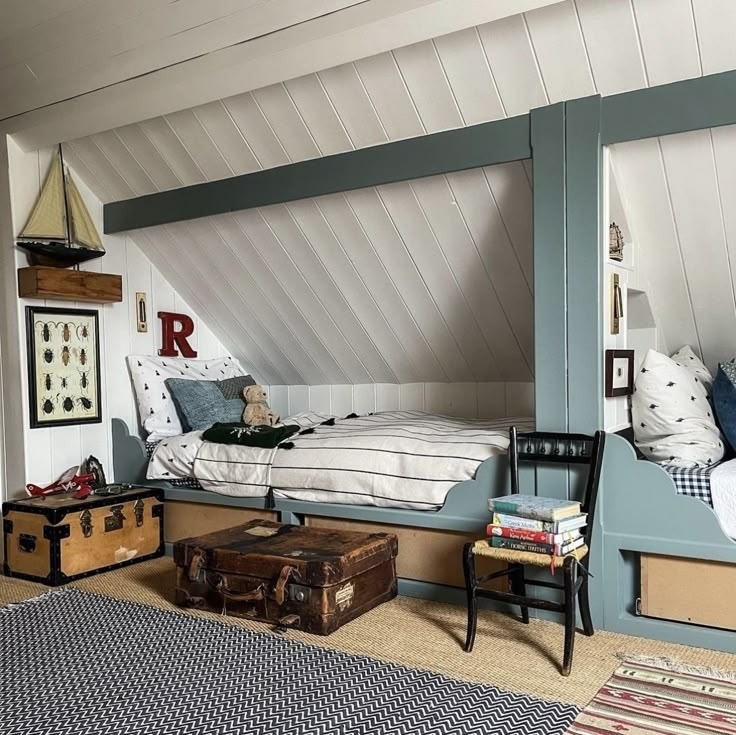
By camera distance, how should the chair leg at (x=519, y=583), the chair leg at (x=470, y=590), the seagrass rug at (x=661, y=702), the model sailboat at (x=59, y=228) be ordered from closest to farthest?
1. the seagrass rug at (x=661, y=702)
2. the chair leg at (x=470, y=590)
3. the chair leg at (x=519, y=583)
4. the model sailboat at (x=59, y=228)

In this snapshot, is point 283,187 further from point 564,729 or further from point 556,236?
point 564,729

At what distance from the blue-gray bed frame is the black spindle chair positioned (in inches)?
3.0

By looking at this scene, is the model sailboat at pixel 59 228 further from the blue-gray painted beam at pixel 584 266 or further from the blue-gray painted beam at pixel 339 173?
the blue-gray painted beam at pixel 584 266

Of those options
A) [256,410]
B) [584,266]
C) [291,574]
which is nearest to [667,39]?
[584,266]

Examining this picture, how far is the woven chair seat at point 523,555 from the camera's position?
242 centimetres

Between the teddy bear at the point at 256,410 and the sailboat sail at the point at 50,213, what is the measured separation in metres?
1.30

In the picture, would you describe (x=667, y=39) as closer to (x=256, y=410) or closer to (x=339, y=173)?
(x=339, y=173)

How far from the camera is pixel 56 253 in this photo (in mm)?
3826

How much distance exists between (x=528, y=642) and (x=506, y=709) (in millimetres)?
534

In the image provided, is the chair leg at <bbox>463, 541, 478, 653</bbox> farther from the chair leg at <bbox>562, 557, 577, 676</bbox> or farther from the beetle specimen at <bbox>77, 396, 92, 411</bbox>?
the beetle specimen at <bbox>77, 396, 92, 411</bbox>

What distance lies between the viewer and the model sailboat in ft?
12.2

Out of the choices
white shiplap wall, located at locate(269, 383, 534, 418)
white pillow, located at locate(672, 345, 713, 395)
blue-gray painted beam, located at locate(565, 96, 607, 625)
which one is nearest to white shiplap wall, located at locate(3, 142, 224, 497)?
white shiplap wall, located at locate(269, 383, 534, 418)

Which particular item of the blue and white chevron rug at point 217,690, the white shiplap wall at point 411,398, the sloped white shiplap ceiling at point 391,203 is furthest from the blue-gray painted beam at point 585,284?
the white shiplap wall at point 411,398

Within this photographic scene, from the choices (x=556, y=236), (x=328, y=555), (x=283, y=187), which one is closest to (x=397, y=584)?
(x=328, y=555)
